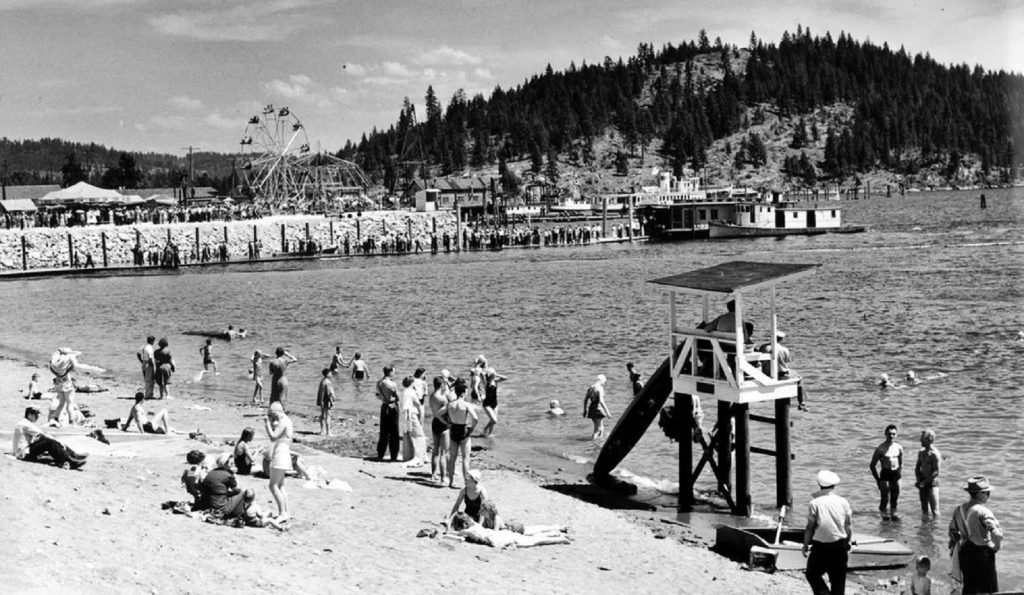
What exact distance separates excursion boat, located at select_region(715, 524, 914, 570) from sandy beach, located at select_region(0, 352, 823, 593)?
35cm

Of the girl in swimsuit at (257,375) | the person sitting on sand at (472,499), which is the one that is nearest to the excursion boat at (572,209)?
the girl in swimsuit at (257,375)

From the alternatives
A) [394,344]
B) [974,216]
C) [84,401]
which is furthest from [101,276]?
[974,216]

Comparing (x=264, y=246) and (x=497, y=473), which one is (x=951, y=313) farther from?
(x=264, y=246)

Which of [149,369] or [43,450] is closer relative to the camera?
[43,450]

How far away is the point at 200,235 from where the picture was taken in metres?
87.4

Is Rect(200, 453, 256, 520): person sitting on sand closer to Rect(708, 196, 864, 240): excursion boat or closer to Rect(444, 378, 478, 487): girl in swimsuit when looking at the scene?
Rect(444, 378, 478, 487): girl in swimsuit

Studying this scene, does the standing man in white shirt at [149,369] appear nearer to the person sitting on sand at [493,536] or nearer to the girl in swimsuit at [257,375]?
the girl in swimsuit at [257,375]

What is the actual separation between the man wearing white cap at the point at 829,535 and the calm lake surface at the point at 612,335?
3200 millimetres

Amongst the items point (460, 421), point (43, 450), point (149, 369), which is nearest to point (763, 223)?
point (149, 369)

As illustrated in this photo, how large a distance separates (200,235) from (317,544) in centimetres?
7860

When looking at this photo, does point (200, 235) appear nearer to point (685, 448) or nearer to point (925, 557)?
point (685, 448)

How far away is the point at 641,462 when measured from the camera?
1981 cm

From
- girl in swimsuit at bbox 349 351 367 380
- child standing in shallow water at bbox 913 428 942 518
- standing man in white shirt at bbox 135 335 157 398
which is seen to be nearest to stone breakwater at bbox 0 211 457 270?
girl in swimsuit at bbox 349 351 367 380

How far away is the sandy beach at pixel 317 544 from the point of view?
1044 centimetres
